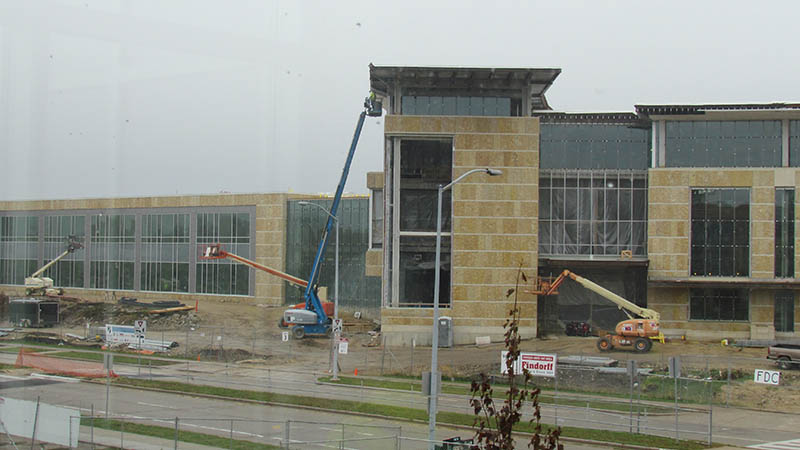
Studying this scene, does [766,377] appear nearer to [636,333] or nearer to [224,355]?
[636,333]

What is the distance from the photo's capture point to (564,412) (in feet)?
103

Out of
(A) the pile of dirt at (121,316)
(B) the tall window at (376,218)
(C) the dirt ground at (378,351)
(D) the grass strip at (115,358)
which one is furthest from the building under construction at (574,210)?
(B) the tall window at (376,218)

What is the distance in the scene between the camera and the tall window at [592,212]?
5594 centimetres

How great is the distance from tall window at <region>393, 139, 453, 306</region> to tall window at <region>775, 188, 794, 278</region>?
851 inches

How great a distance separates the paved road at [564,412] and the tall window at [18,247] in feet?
21.6

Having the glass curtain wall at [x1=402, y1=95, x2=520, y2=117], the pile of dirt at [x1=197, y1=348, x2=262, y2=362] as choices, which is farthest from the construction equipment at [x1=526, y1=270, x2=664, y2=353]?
the pile of dirt at [x1=197, y1=348, x2=262, y2=362]

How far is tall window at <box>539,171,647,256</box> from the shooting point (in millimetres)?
55938

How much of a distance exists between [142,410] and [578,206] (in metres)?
36.1

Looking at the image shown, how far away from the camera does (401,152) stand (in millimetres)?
55312

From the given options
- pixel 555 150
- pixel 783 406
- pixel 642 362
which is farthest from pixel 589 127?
pixel 783 406

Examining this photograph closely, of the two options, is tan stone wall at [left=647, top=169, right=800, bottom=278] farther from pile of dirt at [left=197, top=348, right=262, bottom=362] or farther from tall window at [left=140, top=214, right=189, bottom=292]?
tall window at [left=140, top=214, right=189, bottom=292]

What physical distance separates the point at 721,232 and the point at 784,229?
3962mm

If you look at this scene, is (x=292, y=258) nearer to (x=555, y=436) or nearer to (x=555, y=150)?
(x=555, y=150)

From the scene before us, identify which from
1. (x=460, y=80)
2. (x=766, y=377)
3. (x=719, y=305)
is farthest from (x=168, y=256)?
(x=766, y=377)
